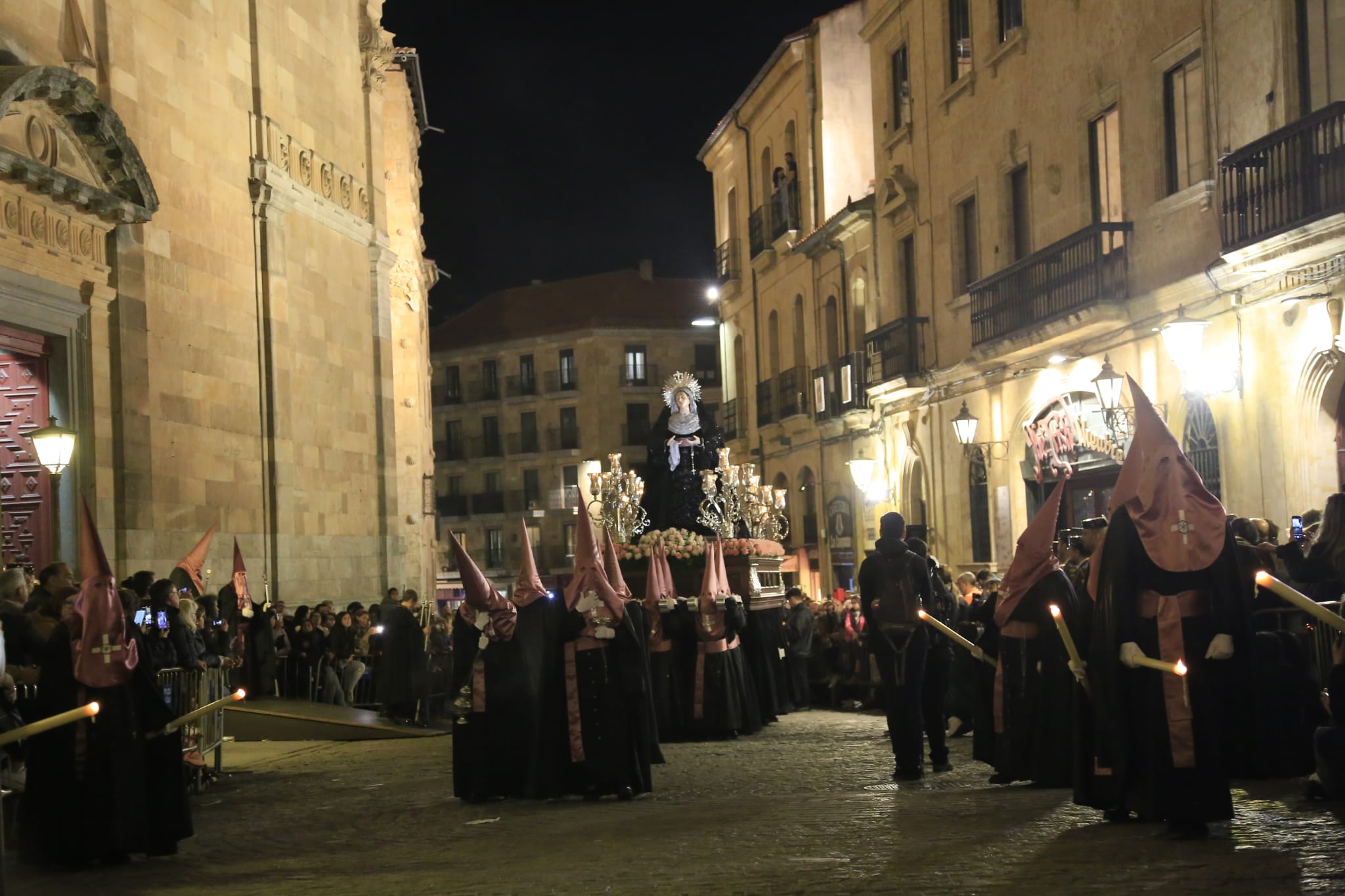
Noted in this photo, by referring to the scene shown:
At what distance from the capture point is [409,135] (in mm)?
38656

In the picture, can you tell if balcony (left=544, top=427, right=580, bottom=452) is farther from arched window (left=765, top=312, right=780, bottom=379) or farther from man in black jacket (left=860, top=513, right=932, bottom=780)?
man in black jacket (left=860, top=513, right=932, bottom=780)

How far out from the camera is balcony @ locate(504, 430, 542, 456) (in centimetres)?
6806

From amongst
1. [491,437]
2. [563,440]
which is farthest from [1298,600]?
[491,437]

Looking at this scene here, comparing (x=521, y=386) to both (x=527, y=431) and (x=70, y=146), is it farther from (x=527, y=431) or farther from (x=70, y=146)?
(x=70, y=146)

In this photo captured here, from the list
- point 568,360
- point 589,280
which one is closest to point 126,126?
point 568,360

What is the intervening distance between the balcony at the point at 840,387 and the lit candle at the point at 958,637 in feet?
61.9

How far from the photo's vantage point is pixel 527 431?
224 ft

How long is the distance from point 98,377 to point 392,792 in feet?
28.4

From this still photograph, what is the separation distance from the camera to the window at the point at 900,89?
28047mm

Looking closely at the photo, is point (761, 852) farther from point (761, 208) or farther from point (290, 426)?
point (761, 208)

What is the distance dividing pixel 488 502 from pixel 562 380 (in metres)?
6.41

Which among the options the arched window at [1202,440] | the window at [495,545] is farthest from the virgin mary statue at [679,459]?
the window at [495,545]

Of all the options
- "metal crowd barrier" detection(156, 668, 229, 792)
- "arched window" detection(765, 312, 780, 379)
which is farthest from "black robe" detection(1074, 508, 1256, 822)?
"arched window" detection(765, 312, 780, 379)

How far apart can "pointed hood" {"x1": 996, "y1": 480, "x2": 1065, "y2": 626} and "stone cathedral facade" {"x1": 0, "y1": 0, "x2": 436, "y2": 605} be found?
426 inches
